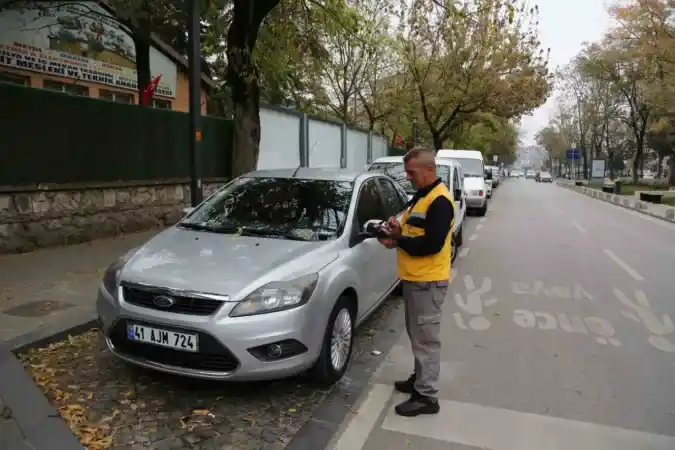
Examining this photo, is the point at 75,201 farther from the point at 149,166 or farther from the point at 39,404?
the point at 39,404

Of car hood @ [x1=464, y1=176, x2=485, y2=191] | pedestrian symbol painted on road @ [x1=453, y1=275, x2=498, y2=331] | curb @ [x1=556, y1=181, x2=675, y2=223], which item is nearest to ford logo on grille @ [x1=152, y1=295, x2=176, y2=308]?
pedestrian symbol painted on road @ [x1=453, y1=275, x2=498, y2=331]

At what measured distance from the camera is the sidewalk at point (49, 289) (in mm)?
4996

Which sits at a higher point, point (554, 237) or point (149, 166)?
point (149, 166)

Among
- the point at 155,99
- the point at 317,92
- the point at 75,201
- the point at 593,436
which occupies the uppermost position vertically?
the point at 317,92

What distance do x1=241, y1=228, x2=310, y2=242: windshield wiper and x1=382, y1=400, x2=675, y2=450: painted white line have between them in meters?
1.55

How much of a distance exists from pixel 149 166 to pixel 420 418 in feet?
27.8

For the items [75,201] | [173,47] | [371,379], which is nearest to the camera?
[371,379]

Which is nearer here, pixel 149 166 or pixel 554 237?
pixel 149 166

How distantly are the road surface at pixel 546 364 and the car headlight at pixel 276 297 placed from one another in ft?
2.88

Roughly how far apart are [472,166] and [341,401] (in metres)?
17.5

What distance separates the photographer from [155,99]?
18.9 metres

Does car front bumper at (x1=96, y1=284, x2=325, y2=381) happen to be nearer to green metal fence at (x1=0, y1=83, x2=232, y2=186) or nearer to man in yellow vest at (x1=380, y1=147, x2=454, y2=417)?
man in yellow vest at (x1=380, y1=147, x2=454, y2=417)

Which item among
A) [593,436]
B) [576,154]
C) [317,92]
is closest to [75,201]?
[593,436]

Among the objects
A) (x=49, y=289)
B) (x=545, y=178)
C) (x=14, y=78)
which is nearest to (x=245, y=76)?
(x=49, y=289)
